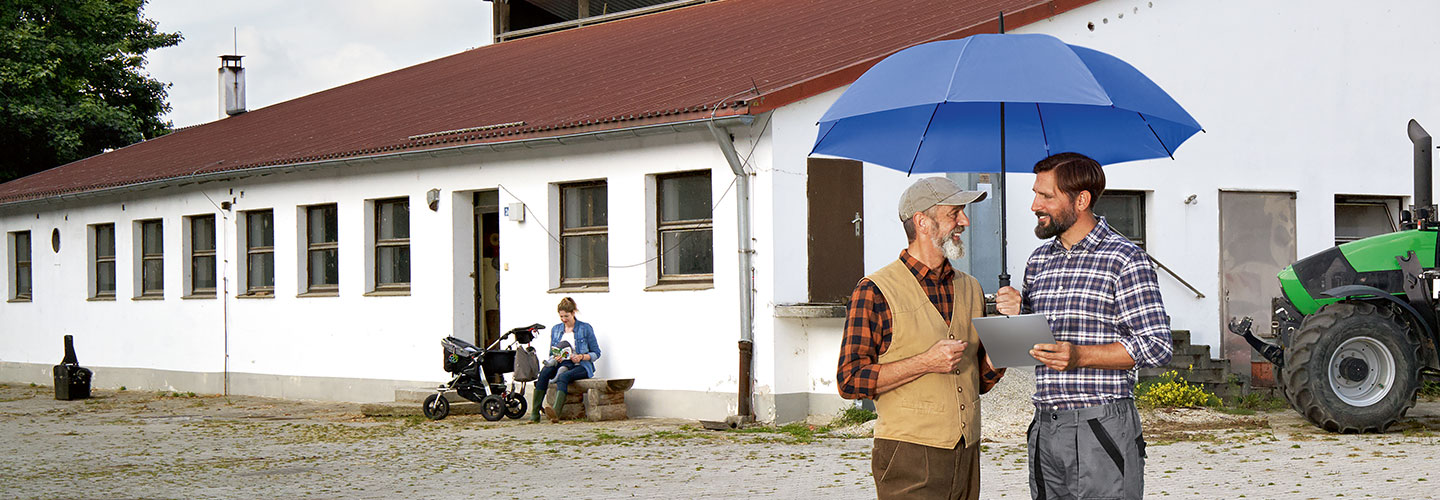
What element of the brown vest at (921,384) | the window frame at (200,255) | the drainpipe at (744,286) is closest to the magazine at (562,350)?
the drainpipe at (744,286)

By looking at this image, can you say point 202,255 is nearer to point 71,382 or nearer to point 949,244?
point 71,382

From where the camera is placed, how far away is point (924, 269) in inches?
208

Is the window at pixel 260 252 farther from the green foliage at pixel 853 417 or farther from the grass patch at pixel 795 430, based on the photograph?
the green foliage at pixel 853 417

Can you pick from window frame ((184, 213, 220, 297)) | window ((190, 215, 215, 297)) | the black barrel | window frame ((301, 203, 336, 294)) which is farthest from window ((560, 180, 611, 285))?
the black barrel

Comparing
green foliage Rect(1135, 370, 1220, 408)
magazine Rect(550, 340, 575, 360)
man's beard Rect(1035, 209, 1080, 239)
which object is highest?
man's beard Rect(1035, 209, 1080, 239)

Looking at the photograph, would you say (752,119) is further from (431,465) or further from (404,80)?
(404,80)

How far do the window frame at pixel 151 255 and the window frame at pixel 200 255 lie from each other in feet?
2.05

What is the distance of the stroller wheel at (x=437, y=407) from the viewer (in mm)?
A: 16692

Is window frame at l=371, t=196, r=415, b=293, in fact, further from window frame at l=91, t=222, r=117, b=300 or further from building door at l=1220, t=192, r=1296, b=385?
building door at l=1220, t=192, r=1296, b=385

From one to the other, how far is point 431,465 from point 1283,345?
6768mm

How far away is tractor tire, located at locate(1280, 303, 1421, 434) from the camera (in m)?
12.6

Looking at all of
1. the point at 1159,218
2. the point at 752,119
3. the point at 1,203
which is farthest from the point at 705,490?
the point at 1,203

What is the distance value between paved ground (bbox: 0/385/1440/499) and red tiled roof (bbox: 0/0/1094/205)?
3.15m

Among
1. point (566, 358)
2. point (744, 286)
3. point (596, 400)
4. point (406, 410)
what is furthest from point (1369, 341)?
point (406, 410)
